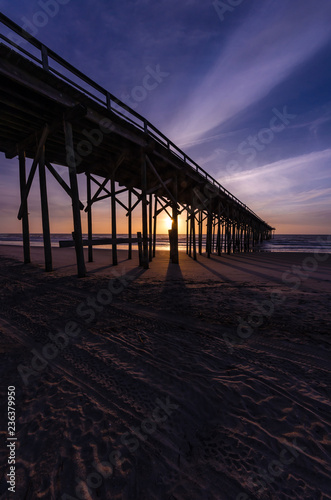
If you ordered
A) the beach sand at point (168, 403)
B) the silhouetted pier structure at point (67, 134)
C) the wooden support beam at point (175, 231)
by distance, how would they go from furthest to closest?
the wooden support beam at point (175, 231) → the silhouetted pier structure at point (67, 134) → the beach sand at point (168, 403)

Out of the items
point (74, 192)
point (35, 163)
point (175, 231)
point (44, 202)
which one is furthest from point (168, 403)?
point (175, 231)

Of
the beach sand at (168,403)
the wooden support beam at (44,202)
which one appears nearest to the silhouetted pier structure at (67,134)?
the wooden support beam at (44,202)

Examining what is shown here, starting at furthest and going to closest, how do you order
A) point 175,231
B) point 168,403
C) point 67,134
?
1. point 175,231
2. point 67,134
3. point 168,403

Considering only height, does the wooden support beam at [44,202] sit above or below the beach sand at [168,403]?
above

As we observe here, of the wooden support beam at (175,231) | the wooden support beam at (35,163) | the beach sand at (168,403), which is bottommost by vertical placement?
the beach sand at (168,403)

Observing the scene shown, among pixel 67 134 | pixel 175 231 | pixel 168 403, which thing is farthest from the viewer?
→ pixel 175 231

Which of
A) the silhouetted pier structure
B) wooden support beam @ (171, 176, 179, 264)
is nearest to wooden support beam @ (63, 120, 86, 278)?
the silhouetted pier structure

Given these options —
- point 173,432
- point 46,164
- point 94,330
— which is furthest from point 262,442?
point 46,164

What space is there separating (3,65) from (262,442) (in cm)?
694

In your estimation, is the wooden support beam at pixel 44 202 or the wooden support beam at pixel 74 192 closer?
the wooden support beam at pixel 74 192

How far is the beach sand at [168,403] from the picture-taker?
112 centimetres

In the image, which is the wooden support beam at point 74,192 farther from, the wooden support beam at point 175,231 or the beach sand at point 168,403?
the wooden support beam at point 175,231

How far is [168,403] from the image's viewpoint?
5.35 ft

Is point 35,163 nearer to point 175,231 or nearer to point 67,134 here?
point 67,134
